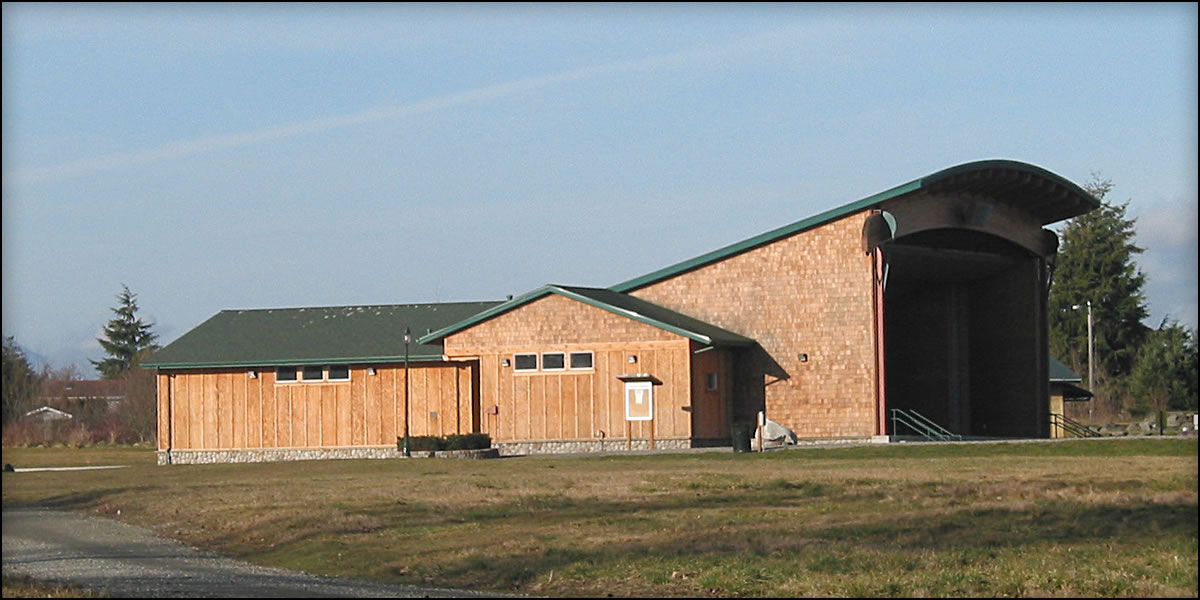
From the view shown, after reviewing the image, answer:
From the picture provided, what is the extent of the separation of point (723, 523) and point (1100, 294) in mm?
60689

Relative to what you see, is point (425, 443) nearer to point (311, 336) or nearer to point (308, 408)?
point (308, 408)

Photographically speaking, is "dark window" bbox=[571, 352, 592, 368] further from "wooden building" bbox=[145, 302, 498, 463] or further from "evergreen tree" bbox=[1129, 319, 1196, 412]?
"evergreen tree" bbox=[1129, 319, 1196, 412]

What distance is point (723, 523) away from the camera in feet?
68.7

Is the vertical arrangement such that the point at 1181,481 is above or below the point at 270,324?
below

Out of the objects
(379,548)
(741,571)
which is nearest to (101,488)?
(379,548)

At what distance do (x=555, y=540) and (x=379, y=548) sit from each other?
2.26 metres

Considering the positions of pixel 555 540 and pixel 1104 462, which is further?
pixel 1104 462

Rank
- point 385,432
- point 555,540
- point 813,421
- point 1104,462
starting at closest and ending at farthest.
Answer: point 555,540 → point 1104,462 → point 813,421 → point 385,432

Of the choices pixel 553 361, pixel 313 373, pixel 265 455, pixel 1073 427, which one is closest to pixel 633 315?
pixel 553 361

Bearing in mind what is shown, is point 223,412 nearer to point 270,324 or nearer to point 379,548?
point 270,324

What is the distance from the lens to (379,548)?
20047 millimetres

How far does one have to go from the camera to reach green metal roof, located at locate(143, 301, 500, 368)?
49.8 meters

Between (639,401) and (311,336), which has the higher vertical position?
(311,336)

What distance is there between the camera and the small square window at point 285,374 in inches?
1972
